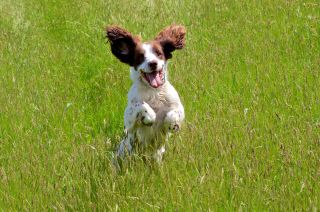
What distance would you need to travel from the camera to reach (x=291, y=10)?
27.5 feet

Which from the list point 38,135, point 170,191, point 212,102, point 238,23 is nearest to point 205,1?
point 238,23

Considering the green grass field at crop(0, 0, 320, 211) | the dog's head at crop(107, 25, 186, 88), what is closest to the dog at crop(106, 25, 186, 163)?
the dog's head at crop(107, 25, 186, 88)

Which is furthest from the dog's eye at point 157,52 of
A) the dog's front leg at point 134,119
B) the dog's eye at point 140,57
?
the dog's front leg at point 134,119

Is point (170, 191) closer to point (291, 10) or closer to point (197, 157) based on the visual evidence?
point (197, 157)

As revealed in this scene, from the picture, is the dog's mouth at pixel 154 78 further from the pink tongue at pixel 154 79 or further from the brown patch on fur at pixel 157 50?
the brown patch on fur at pixel 157 50

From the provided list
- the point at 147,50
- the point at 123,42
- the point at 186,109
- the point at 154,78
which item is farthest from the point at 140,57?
the point at 186,109

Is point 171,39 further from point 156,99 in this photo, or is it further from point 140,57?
point 156,99

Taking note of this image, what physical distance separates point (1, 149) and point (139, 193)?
2093 millimetres

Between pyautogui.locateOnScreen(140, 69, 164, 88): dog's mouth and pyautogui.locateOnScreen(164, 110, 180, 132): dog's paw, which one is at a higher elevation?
pyautogui.locateOnScreen(140, 69, 164, 88): dog's mouth

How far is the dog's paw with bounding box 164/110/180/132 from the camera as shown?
4.71 m

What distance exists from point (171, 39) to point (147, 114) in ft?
2.51

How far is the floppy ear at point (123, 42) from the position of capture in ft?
16.3

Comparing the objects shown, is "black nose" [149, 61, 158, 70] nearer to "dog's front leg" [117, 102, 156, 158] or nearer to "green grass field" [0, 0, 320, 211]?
"dog's front leg" [117, 102, 156, 158]

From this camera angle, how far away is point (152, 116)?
4699mm
